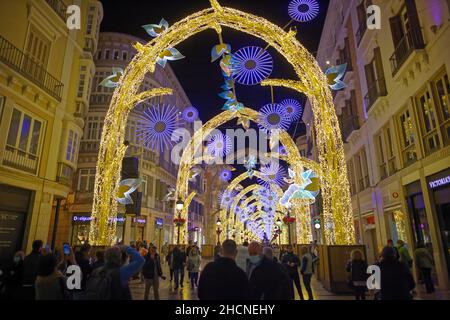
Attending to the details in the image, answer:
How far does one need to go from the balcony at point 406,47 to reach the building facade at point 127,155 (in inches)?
721

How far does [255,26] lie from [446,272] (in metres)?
10.4

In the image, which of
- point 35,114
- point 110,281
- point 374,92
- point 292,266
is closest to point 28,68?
point 35,114

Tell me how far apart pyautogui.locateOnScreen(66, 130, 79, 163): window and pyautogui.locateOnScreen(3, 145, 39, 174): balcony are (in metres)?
2.53

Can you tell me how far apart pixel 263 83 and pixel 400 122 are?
6.58 m

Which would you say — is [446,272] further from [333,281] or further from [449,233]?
[333,281]

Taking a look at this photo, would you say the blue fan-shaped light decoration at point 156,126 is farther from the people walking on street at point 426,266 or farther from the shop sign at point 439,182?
the people walking on street at point 426,266

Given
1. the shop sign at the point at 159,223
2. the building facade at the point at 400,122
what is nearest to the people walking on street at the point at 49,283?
the building facade at the point at 400,122

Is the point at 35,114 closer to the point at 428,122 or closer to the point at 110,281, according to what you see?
the point at 110,281

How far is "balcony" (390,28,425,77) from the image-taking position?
1043cm

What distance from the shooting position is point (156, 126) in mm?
15930

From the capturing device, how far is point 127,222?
27.6m

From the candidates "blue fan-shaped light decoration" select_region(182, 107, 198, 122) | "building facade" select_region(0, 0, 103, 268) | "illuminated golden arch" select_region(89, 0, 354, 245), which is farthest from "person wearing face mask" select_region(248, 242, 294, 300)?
"blue fan-shaped light decoration" select_region(182, 107, 198, 122)

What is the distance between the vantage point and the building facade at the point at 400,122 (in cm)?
987

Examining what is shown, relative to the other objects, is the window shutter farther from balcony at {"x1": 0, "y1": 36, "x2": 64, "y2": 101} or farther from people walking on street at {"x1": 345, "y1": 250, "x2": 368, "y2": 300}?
balcony at {"x1": 0, "y1": 36, "x2": 64, "y2": 101}
